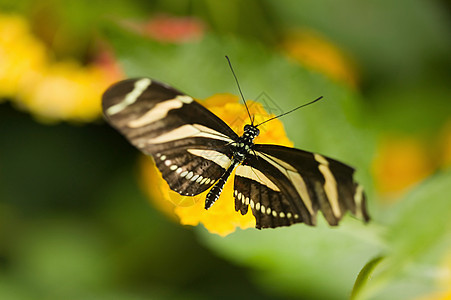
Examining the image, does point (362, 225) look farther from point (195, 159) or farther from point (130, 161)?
point (130, 161)

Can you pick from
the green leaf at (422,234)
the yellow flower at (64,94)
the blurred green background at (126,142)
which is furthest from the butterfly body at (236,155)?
the yellow flower at (64,94)

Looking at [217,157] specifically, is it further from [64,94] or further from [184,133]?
[64,94]

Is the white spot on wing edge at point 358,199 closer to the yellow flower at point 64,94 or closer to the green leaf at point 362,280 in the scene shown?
the green leaf at point 362,280

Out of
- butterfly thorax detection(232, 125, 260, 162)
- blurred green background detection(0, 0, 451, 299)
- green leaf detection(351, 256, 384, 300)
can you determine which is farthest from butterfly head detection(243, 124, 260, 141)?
blurred green background detection(0, 0, 451, 299)

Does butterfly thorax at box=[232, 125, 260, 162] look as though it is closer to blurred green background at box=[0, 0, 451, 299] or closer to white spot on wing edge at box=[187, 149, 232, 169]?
white spot on wing edge at box=[187, 149, 232, 169]

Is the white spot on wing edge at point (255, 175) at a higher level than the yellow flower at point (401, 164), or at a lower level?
lower

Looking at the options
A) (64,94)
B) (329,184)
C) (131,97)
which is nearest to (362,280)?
(329,184)

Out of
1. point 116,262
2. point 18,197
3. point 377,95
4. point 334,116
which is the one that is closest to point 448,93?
A: point 377,95
